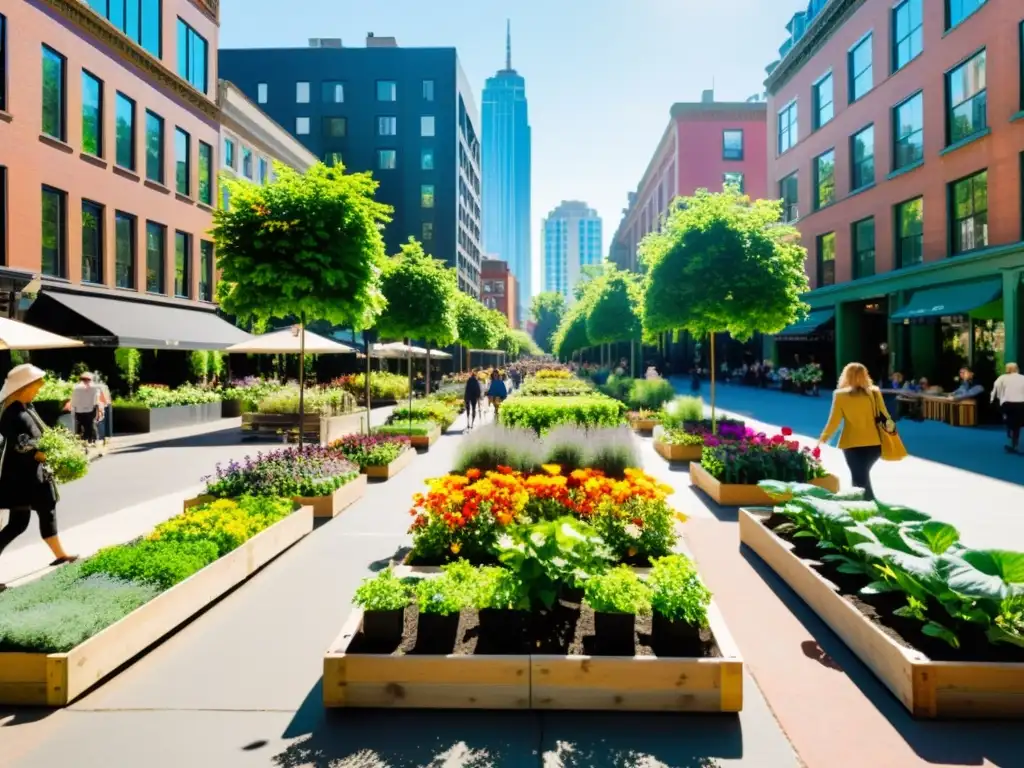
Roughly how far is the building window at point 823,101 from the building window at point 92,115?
30887 mm

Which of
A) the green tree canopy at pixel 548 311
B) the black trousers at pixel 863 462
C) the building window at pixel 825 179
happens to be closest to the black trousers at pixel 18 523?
the black trousers at pixel 863 462

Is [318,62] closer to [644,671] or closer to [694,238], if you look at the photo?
[694,238]

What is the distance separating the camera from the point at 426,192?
225 ft

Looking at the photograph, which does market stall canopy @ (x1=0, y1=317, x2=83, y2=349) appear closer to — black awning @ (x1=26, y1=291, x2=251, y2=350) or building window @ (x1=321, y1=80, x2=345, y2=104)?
black awning @ (x1=26, y1=291, x2=251, y2=350)

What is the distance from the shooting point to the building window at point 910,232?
26781mm

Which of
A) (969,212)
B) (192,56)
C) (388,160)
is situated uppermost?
(388,160)

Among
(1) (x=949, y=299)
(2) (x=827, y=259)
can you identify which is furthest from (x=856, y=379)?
(2) (x=827, y=259)

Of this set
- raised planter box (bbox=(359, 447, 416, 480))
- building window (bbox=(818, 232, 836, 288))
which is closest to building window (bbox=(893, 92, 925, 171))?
building window (bbox=(818, 232, 836, 288))

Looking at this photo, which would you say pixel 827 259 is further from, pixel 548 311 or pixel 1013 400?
pixel 548 311

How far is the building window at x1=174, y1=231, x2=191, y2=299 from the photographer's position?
91.0 ft

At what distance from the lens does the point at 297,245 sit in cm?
1137

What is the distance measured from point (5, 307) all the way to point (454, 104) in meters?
55.1

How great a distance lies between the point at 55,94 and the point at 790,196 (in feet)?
113

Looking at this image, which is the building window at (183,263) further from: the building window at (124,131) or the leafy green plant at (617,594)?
the leafy green plant at (617,594)
